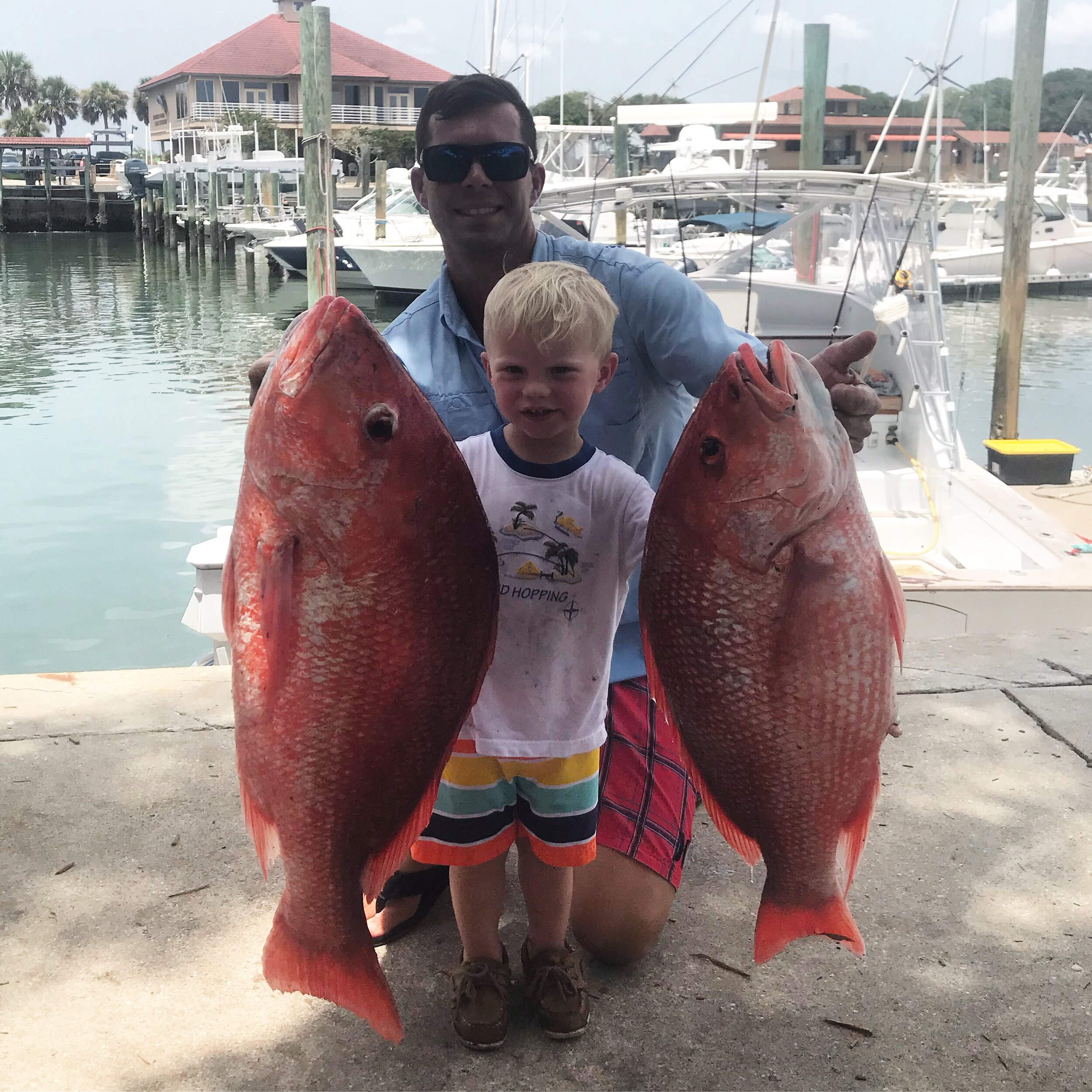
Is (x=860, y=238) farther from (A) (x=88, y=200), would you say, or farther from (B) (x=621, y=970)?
(A) (x=88, y=200)

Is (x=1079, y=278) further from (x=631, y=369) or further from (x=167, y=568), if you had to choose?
(x=631, y=369)

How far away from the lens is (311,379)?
1737 mm

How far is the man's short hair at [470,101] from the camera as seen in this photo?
268 cm

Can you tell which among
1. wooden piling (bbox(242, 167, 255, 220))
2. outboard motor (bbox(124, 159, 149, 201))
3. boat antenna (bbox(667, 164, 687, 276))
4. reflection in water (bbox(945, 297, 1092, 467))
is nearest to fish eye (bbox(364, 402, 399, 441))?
boat antenna (bbox(667, 164, 687, 276))

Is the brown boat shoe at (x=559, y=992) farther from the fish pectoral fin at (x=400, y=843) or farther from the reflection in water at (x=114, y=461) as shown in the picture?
the reflection in water at (x=114, y=461)

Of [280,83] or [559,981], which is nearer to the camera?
[559,981]

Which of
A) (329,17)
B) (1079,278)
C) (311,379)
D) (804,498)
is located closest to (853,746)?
(804,498)

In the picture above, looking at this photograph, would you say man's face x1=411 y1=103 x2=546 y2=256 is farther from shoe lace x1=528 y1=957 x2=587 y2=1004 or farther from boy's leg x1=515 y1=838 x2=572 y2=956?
shoe lace x1=528 y1=957 x2=587 y2=1004

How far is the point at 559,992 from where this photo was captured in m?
2.32

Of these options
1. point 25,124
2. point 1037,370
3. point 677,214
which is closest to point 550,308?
point 677,214

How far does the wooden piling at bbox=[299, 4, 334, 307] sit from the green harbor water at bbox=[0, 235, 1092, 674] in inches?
133

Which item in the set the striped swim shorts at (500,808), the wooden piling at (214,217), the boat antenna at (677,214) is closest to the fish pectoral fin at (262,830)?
the striped swim shorts at (500,808)

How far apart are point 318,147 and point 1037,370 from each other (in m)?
19.0

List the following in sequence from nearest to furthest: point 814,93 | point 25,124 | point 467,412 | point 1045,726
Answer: point 467,412, point 1045,726, point 814,93, point 25,124
